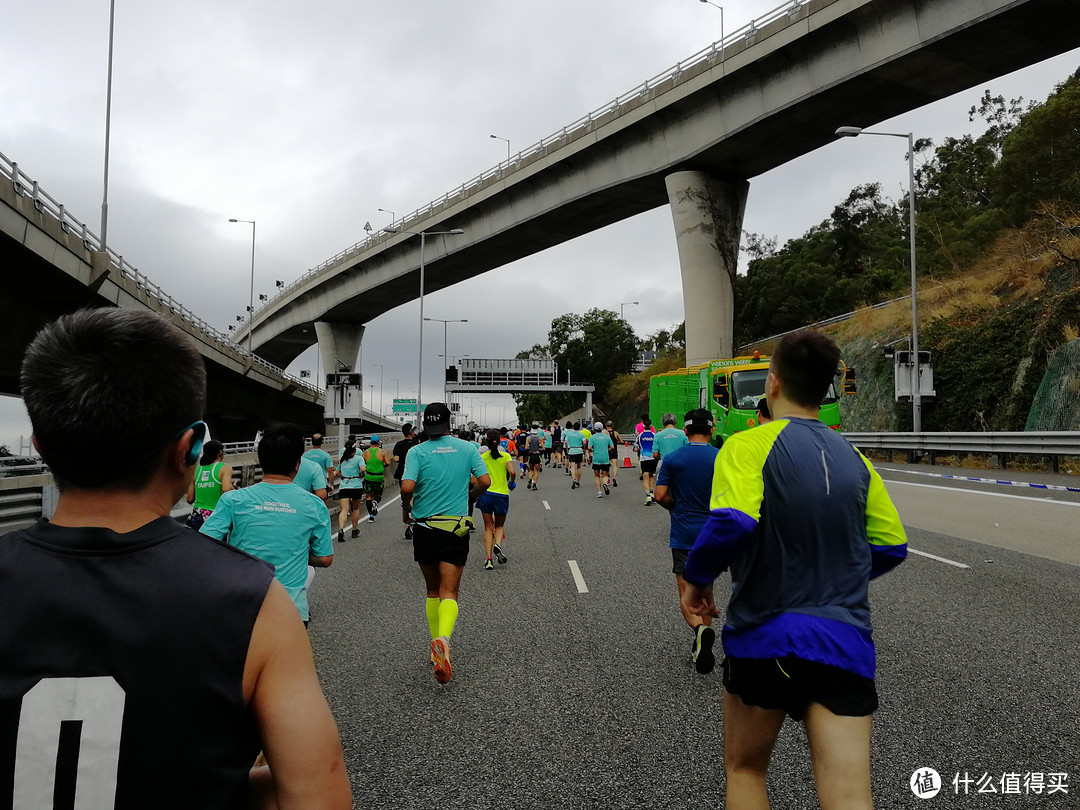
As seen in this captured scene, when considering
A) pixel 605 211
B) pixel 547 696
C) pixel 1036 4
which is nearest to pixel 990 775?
pixel 547 696

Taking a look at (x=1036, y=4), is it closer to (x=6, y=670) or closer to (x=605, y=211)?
(x=605, y=211)

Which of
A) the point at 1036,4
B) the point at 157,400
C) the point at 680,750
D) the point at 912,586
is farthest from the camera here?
the point at 1036,4

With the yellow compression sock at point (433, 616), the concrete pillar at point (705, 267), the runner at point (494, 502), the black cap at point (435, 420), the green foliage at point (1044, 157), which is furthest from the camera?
the green foliage at point (1044, 157)

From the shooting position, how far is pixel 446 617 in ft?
19.3

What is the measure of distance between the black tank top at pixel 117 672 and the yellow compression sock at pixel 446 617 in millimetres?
4518

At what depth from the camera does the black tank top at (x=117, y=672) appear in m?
1.34

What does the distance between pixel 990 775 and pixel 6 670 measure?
415 cm

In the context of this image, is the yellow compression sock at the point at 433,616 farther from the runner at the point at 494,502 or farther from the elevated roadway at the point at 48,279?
the elevated roadway at the point at 48,279

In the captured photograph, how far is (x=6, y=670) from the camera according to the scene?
1.36 metres

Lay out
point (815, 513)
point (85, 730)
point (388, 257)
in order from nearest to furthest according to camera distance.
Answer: point (85, 730) < point (815, 513) < point (388, 257)

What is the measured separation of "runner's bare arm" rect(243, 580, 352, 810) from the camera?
1.44 m

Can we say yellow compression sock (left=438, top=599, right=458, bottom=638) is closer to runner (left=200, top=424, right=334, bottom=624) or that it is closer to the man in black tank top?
runner (left=200, top=424, right=334, bottom=624)

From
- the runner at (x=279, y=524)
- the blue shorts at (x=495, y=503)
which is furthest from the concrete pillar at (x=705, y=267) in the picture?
the runner at (x=279, y=524)

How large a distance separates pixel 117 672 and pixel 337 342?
5920 centimetres
